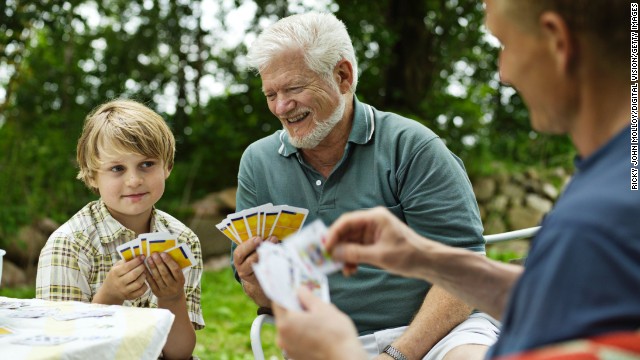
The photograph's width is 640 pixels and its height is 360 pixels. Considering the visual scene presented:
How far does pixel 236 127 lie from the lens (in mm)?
9586

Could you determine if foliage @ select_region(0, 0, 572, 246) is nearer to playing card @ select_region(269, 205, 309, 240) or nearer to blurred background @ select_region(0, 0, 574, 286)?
blurred background @ select_region(0, 0, 574, 286)

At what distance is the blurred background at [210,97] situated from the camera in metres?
8.27

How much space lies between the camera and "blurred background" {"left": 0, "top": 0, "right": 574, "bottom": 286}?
8273mm

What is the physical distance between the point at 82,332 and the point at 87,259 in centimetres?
96

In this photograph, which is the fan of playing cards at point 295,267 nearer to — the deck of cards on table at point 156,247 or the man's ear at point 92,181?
the deck of cards on table at point 156,247

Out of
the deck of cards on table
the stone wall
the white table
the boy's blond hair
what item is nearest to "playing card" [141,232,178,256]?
the deck of cards on table

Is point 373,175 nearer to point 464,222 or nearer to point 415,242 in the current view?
point 464,222

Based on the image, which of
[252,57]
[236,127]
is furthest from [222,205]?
[252,57]

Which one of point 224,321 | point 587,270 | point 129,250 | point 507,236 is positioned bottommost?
point 224,321

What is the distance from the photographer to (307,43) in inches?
117

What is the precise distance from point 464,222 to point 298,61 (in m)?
0.97

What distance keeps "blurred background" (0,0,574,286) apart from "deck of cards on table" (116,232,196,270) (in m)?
4.94

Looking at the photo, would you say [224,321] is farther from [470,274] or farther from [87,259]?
[470,274]

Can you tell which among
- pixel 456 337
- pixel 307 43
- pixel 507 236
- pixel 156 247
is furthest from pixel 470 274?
pixel 307 43
